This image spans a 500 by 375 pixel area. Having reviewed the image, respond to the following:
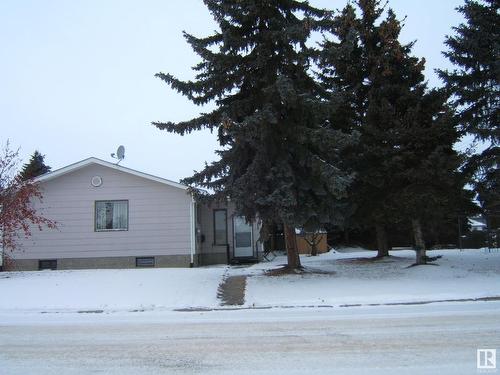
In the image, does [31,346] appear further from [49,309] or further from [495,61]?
[495,61]

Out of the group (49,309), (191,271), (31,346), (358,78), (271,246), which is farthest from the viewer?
(271,246)

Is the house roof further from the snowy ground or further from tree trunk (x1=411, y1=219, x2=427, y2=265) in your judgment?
tree trunk (x1=411, y1=219, x2=427, y2=265)

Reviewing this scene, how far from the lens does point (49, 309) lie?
11852 millimetres

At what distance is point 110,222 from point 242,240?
5984 millimetres

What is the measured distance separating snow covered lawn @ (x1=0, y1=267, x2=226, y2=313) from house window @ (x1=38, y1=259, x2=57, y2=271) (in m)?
3.55

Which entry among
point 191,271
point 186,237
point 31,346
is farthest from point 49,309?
point 186,237

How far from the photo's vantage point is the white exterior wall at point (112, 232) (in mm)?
21094

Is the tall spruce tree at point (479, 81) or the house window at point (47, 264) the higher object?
the tall spruce tree at point (479, 81)

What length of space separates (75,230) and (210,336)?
14.4 metres

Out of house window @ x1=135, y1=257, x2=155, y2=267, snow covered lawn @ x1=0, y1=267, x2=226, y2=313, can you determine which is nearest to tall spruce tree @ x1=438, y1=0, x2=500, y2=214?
snow covered lawn @ x1=0, y1=267, x2=226, y2=313

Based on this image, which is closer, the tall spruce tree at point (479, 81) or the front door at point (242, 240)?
the tall spruce tree at point (479, 81)

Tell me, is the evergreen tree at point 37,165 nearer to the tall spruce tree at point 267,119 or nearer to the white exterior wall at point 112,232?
the white exterior wall at point 112,232

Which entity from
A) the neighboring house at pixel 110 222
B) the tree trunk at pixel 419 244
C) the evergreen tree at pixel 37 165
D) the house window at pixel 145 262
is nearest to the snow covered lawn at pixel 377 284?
the tree trunk at pixel 419 244

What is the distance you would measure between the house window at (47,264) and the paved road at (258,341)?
418 inches
